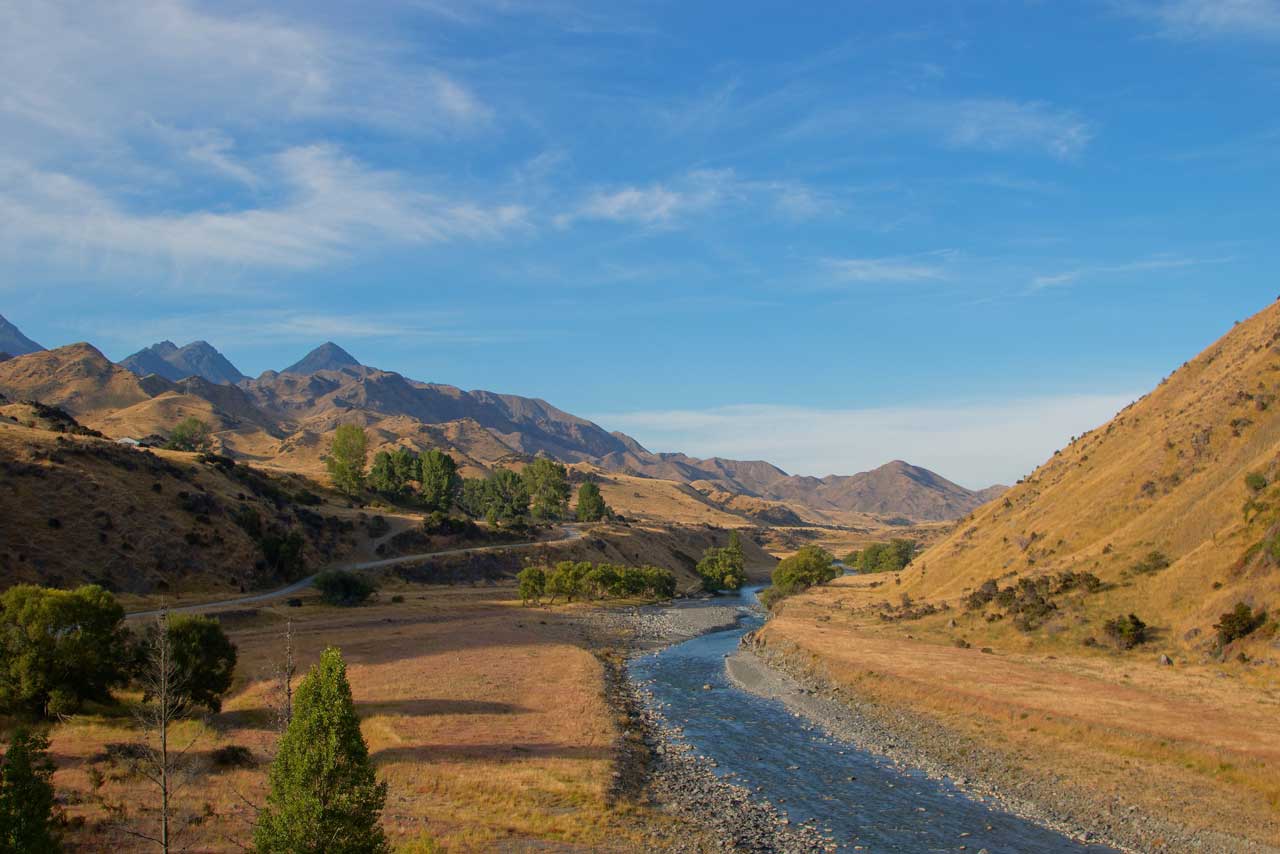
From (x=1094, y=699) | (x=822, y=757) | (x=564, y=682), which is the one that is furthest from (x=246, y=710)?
(x=1094, y=699)

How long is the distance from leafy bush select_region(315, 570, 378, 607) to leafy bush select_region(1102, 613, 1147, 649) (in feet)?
254

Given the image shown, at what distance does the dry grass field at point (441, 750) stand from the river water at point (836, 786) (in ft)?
22.1

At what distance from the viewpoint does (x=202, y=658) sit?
40344 millimetres

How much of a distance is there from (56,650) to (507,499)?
6309 inches

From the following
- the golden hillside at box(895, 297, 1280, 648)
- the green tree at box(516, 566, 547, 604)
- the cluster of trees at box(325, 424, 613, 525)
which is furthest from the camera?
the cluster of trees at box(325, 424, 613, 525)

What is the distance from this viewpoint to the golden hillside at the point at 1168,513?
5475cm

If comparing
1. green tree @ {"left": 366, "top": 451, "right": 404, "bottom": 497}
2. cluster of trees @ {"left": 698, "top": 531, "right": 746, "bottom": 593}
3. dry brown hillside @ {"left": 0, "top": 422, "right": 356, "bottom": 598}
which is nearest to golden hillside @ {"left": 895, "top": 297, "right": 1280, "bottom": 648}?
cluster of trees @ {"left": 698, "top": 531, "right": 746, "bottom": 593}

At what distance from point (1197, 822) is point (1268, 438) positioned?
4965 cm

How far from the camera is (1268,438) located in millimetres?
64688

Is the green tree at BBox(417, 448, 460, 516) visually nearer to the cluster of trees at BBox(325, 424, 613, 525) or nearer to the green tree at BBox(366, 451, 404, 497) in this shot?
the cluster of trees at BBox(325, 424, 613, 525)

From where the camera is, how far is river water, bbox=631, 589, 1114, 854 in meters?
29.9

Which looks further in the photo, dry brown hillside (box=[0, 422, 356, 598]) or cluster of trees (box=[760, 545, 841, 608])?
cluster of trees (box=[760, 545, 841, 608])

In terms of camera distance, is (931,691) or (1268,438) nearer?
(931,691)

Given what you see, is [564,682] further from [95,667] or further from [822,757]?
[95,667]
